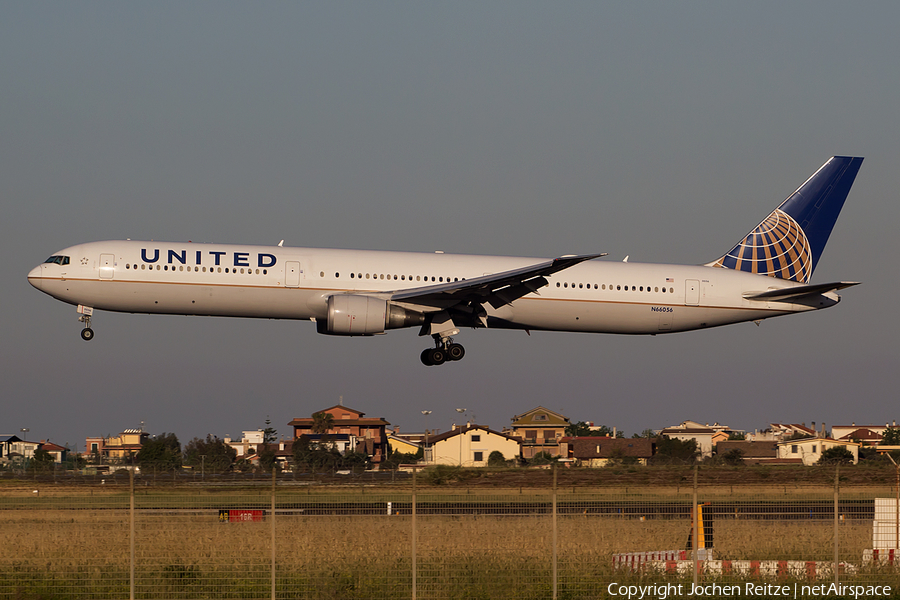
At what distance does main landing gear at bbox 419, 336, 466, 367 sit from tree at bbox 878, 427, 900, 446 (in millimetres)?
35942

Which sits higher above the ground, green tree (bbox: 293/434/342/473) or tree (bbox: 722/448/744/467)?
green tree (bbox: 293/434/342/473)

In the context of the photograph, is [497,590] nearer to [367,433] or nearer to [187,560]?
[187,560]

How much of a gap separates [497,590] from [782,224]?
30.7 m

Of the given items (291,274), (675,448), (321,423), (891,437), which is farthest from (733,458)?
(891,437)

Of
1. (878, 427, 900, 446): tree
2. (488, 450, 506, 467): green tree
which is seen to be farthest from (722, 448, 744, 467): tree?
(878, 427, 900, 446): tree

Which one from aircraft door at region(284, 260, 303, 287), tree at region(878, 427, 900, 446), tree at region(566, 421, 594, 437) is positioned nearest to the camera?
aircraft door at region(284, 260, 303, 287)

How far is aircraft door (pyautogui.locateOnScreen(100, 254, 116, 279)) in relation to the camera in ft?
110

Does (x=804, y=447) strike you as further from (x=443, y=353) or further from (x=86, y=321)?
(x=86, y=321)

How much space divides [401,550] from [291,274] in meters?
15.5

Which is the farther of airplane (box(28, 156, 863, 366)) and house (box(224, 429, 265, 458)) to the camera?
house (box(224, 429, 265, 458))

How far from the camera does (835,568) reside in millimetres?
17125

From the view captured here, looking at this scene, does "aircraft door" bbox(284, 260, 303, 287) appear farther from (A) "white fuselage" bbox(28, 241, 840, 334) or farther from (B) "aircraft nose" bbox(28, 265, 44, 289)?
(B) "aircraft nose" bbox(28, 265, 44, 289)

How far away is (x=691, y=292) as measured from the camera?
→ 126 ft

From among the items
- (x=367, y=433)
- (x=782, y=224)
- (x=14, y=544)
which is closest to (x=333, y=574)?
(x=14, y=544)
